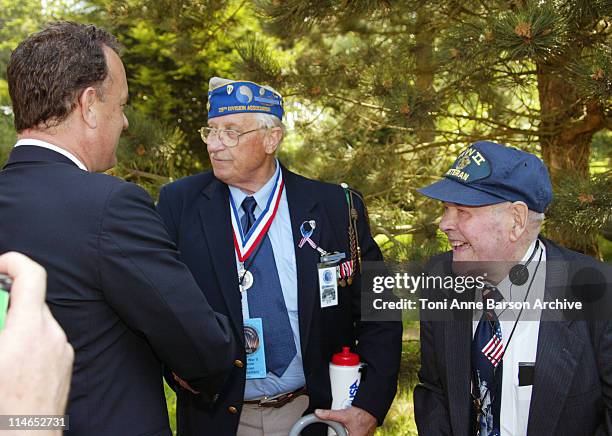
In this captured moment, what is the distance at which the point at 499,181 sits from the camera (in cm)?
226

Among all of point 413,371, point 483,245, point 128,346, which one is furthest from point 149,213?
point 413,371

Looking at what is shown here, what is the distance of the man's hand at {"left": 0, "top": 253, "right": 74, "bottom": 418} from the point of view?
0.72 metres

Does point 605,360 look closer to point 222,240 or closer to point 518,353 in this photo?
point 518,353

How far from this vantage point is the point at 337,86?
4.74 metres

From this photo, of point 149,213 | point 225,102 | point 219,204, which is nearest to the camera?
point 149,213

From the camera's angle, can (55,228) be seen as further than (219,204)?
No

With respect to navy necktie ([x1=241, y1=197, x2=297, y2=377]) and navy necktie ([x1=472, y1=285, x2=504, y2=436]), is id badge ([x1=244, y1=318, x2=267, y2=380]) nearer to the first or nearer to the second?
navy necktie ([x1=241, y1=197, x2=297, y2=377])

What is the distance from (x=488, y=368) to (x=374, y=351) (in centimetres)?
69

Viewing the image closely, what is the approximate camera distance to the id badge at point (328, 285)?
269 centimetres

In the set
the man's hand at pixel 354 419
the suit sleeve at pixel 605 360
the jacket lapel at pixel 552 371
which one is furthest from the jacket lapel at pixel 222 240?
the suit sleeve at pixel 605 360

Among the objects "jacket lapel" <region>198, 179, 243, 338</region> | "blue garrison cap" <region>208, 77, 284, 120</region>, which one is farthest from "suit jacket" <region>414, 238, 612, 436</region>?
"blue garrison cap" <region>208, 77, 284, 120</region>

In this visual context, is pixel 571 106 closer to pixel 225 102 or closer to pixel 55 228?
pixel 225 102

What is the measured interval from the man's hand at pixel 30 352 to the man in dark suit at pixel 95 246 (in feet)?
2.61

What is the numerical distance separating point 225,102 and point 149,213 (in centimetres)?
146
